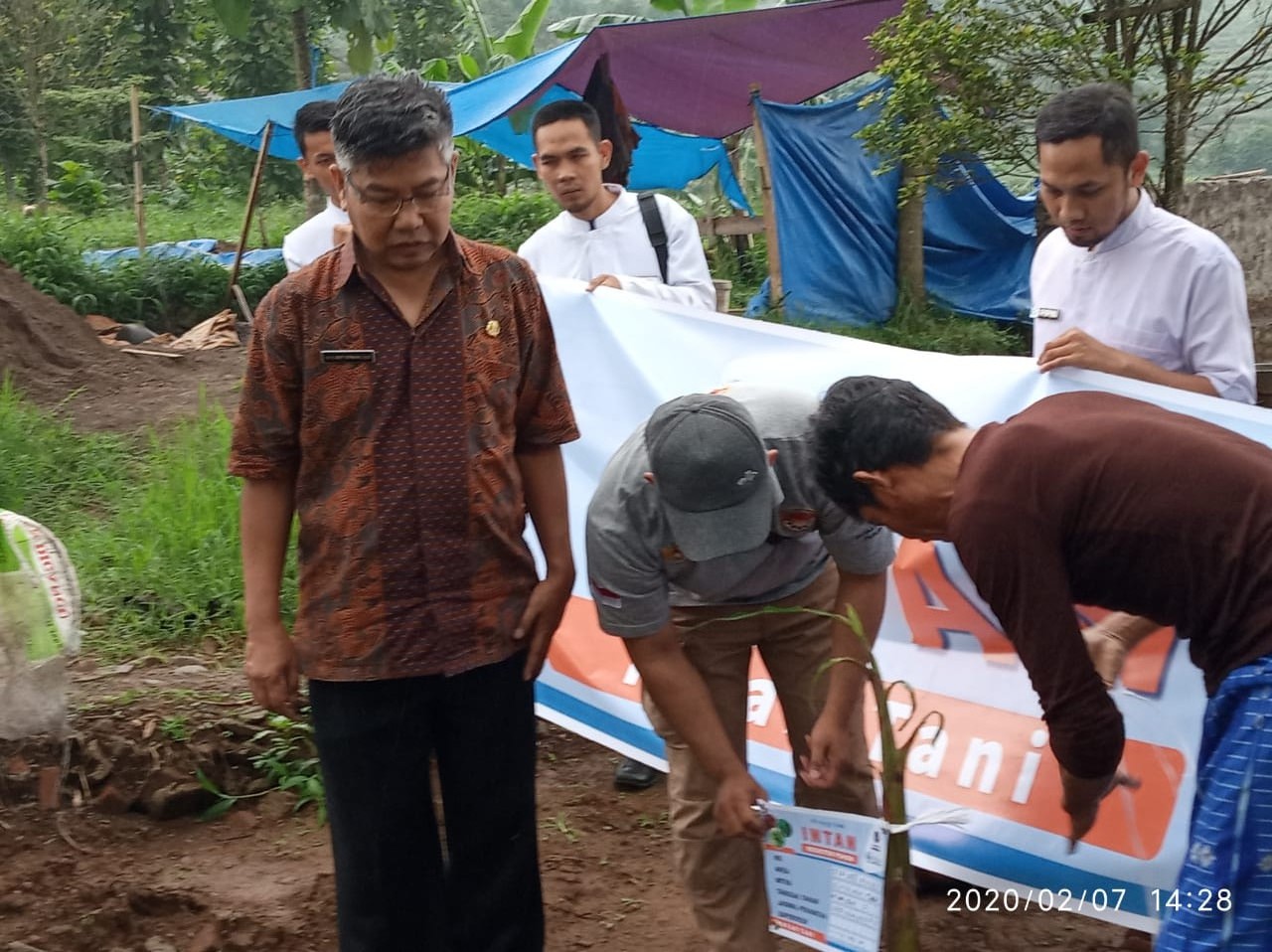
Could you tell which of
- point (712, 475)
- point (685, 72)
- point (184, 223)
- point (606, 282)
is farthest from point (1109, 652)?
point (184, 223)

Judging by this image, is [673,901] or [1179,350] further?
[673,901]

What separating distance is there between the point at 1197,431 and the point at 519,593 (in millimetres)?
1136

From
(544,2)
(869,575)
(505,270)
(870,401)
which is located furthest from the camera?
(544,2)

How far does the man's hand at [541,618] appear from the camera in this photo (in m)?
2.23

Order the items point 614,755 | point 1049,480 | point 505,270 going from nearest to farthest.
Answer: point 1049,480 → point 505,270 → point 614,755

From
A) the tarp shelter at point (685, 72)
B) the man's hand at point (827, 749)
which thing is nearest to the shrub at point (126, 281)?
the tarp shelter at point (685, 72)

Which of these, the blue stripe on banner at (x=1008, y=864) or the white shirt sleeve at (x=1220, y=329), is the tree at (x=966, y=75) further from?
the blue stripe on banner at (x=1008, y=864)

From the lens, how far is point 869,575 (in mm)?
2396

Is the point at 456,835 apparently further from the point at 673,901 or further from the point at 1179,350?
the point at 1179,350

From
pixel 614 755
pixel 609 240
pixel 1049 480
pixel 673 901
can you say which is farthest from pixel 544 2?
pixel 1049 480

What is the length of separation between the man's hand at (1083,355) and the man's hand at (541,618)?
1234 mm

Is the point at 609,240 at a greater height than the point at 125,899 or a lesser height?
greater

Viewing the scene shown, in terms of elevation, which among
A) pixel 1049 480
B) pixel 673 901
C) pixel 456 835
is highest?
pixel 1049 480
